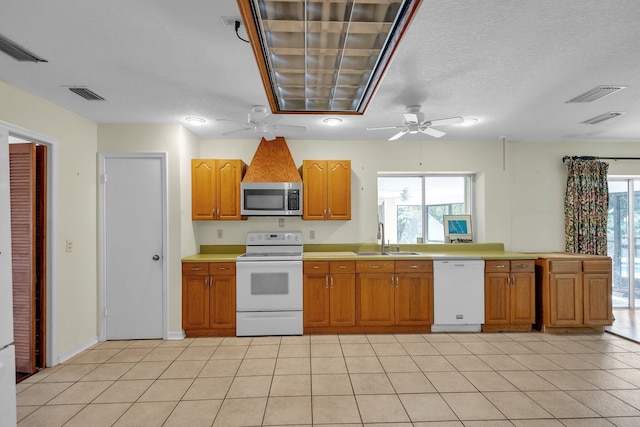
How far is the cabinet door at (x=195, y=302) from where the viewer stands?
3.75 metres

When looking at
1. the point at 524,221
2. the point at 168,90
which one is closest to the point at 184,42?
the point at 168,90

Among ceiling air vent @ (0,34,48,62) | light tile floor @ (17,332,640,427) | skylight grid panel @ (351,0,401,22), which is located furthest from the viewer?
light tile floor @ (17,332,640,427)

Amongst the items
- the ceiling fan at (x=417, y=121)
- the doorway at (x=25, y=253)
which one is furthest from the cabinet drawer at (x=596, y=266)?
the doorway at (x=25, y=253)

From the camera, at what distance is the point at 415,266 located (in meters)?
3.93

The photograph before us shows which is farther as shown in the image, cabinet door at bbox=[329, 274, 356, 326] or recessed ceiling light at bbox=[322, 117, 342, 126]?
cabinet door at bbox=[329, 274, 356, 326]

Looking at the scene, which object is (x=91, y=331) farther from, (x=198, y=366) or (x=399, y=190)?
(x=399, y=190)

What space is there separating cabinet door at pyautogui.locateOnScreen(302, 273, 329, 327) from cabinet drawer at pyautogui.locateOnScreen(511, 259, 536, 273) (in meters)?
2.30

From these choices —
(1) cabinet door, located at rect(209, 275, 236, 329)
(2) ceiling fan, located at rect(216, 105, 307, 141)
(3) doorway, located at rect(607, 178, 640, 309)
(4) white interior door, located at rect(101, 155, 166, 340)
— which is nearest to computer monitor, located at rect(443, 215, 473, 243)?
(3) doorway, located at rect(607, 178, 640, 309)

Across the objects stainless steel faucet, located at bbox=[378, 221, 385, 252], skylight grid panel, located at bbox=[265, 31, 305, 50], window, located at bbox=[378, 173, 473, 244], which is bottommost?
stainless steel faucet, located at bbox=[378, 221, 385, 252]

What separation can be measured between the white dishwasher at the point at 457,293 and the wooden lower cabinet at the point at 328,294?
1.04 meters

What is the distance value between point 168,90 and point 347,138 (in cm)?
236

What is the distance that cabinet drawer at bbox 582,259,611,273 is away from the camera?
153 inches

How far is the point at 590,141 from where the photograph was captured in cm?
461

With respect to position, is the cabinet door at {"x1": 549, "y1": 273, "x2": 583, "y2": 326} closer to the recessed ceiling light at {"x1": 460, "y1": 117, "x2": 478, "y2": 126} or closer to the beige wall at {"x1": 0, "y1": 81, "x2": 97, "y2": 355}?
the recessed ceiling light at {"x1": 460, "y1": 117, "x2": 478, "y2": 126}
